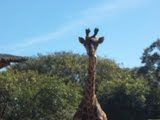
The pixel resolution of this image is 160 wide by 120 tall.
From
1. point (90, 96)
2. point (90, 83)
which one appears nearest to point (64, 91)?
point (90, 83)

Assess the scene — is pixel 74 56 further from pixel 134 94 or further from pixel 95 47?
pixel 95 47

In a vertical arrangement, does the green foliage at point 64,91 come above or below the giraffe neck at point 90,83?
above

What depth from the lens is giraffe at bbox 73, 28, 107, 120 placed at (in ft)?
73.1

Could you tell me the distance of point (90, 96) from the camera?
2286cm

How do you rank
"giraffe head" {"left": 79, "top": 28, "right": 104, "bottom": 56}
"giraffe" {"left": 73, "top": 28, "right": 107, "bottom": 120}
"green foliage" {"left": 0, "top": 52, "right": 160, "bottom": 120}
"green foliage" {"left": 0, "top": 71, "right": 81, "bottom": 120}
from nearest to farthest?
"giraffe" {"left": 73, "top": 28, "right": 107, "bottom": 120}
"giraffe head" {"left": 79, "top": 28, "right": 104, "bottom": 56}
"green foliage" {"left": 0, "top": 71, "right": 81, "bottom": 120}
"green foliage" {"left": 0, "top": 52, "right": 160, "bottom": 120}

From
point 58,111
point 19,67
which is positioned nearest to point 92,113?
point 58,111

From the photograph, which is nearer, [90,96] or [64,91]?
[90,96]

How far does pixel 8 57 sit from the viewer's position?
20.5 metres

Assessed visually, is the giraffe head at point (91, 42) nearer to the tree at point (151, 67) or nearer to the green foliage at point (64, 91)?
A: the green foliage at point (64, 91)

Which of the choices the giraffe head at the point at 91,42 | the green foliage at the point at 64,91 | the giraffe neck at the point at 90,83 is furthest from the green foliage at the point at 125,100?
the giraffe head at the point at 91,42

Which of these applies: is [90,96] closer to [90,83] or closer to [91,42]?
[90,83]

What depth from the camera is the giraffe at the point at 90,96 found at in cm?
2229

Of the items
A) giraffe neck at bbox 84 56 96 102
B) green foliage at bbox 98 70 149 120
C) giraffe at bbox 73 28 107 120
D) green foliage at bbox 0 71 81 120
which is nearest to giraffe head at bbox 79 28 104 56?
giraffe at bbox 73 28 107 120

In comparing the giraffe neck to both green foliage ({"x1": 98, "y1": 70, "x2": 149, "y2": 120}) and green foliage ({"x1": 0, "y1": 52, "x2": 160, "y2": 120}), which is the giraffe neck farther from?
green foliage ({"x1": 98, "y1": 70, "x2": 149, "y2": 120})
